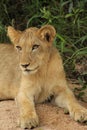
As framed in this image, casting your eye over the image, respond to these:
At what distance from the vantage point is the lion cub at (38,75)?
429 cm

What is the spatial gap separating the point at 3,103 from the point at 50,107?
1.65 feet

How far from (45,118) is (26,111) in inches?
7.2

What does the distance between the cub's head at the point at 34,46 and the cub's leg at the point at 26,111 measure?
0.96ft

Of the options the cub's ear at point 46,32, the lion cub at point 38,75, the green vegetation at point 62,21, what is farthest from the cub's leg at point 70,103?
the green vegetation at point 62,21

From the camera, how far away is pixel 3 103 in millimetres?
4754

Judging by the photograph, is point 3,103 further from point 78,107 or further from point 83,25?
point 83,25

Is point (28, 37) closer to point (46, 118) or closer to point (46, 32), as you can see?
point (46, 32)

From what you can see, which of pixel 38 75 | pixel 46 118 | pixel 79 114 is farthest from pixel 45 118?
pixel 38 75

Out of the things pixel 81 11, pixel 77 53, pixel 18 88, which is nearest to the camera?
pixel 18 88

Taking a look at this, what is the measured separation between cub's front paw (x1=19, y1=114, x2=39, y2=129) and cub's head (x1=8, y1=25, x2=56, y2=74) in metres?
0.45

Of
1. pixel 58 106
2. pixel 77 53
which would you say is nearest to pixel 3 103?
pixel 58 106

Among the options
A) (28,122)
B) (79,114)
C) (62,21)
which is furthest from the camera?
(62,21)

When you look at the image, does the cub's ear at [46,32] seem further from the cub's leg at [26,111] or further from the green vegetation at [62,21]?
the green vegetation at [62,21]

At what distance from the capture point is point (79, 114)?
4238mm
